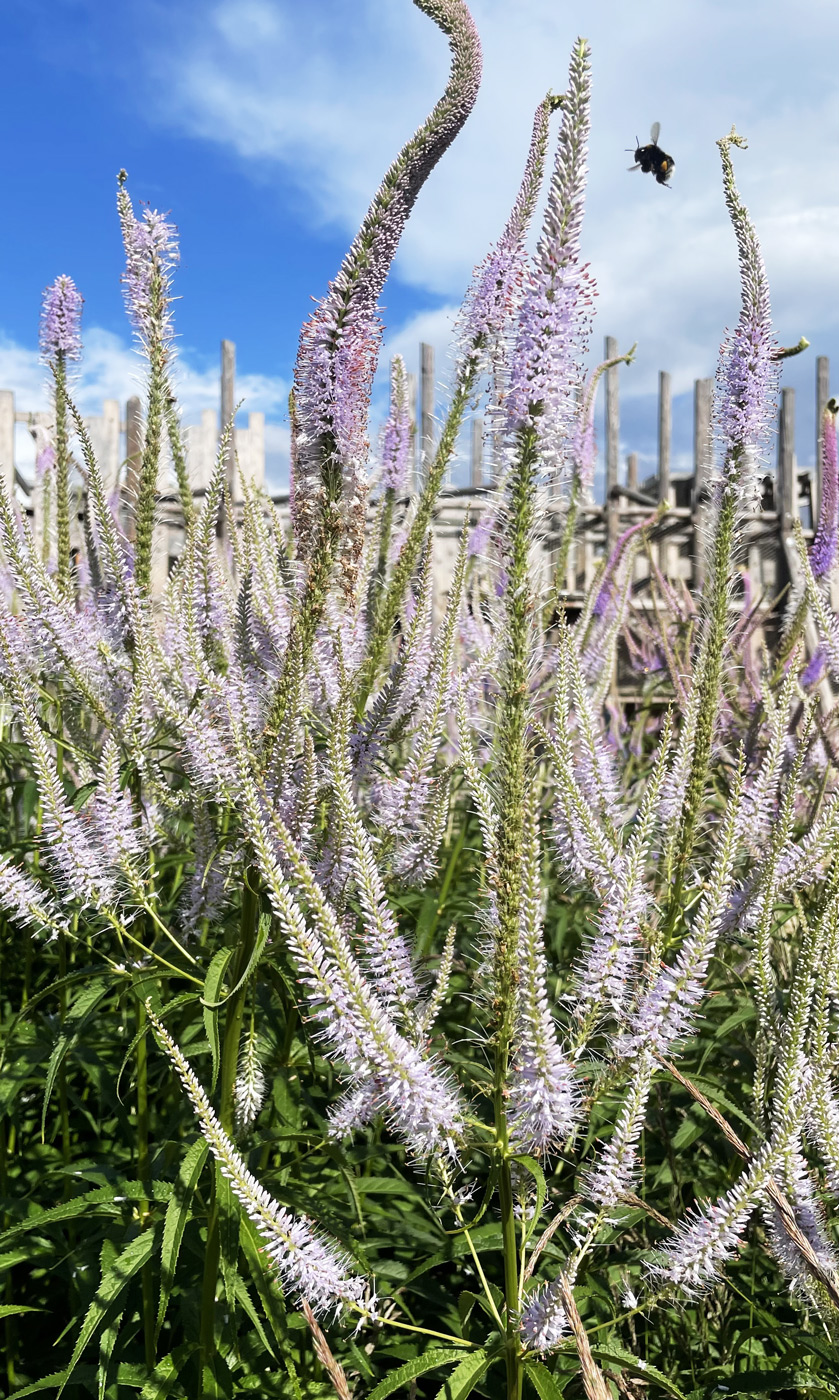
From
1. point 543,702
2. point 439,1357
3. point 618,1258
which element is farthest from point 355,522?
point 618,1258

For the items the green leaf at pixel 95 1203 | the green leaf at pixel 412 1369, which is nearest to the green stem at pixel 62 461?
the green leaf at pixel 95 1203

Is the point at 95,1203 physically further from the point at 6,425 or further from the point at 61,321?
the point at 6,425

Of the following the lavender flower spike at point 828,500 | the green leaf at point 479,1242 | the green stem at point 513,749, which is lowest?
the green leaf at point 479,1242

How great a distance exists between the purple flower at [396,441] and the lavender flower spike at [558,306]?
2164 mm

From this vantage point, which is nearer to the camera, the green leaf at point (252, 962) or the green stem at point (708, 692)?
the green leaf at point (252, 962)

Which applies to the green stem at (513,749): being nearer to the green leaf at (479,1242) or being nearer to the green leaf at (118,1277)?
the green leaf at (479,1242)

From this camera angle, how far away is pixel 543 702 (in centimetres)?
176

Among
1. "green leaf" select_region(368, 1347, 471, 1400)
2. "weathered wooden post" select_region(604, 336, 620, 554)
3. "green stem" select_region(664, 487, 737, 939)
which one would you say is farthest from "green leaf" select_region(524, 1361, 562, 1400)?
"weathered wooden post" select_region(604, 336, 620, 554)

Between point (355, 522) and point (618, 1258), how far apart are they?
2.16m

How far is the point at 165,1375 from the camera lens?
6.42ft

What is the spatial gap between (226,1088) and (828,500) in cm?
260

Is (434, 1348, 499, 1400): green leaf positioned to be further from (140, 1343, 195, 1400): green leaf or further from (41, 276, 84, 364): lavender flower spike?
(41, 276, 84, 364): lavender flower spike

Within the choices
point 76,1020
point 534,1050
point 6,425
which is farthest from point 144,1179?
point 6,425

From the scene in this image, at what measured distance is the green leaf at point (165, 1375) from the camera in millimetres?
1905
